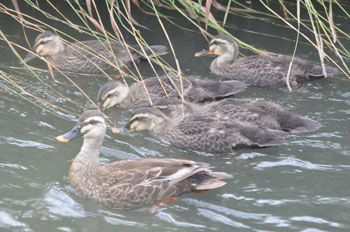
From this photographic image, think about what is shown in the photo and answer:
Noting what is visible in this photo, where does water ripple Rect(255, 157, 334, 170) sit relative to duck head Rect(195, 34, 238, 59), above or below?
below

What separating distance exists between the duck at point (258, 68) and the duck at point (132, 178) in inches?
117

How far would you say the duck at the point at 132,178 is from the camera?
16.8 ft

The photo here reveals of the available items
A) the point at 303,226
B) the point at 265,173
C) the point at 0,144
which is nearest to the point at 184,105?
the point at 265,173

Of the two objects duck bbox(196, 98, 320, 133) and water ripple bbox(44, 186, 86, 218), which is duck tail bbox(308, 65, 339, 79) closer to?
duck bbox(196, 98, 320, 133)

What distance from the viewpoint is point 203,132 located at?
636cm

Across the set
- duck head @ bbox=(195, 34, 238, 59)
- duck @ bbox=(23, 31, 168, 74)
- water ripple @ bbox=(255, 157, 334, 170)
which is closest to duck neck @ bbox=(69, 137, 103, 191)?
water ripple @ bbox=(255, 157, 334, 170)

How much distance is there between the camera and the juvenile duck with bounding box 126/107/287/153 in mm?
6215

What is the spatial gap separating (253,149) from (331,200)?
133cm

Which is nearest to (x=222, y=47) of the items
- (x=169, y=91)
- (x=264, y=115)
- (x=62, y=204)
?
(x=169, y=91)

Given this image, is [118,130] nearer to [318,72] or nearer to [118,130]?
[118,130]

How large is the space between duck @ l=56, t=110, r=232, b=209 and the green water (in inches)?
4.1

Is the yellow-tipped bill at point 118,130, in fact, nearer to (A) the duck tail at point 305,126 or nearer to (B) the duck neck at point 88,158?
(B) the duck neck at point 88,158

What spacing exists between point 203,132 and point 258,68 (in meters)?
2.09

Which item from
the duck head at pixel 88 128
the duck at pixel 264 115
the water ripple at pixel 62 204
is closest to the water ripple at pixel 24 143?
the duck head at pixel 88 128
